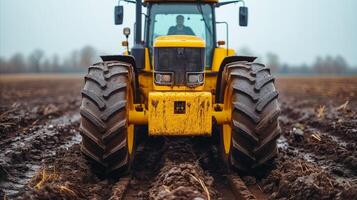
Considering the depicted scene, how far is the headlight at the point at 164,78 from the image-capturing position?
7.60m

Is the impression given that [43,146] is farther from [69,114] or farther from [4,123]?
[69,114]

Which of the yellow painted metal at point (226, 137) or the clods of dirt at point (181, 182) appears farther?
the yellow painted metal at point (226, 137)

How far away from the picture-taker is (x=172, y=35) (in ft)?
27.2

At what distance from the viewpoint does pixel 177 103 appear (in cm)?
695

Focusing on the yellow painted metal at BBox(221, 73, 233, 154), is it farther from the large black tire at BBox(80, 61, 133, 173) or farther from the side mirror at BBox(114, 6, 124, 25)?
the side mirror at BBox(114, 6, 124, 25)

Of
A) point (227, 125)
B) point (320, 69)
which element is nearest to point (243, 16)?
point (227, 125)

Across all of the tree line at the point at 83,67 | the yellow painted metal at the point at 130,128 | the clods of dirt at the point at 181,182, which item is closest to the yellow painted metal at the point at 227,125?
the clods of dirt at the point at 181,182

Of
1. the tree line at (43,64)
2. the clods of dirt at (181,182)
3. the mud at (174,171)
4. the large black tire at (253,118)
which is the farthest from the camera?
the tree line at (43,64)

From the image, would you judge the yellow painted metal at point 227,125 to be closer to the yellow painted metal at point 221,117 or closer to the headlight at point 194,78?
the yellow painted metal at point 221,117

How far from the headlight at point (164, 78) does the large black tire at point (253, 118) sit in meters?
0.96

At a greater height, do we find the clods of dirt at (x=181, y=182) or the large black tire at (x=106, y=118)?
the large black tire at (x=106, y=118)

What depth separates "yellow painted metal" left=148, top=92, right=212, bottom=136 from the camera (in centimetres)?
694

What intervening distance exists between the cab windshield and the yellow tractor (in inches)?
16.1

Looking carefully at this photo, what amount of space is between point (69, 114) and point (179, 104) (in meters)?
9.49
